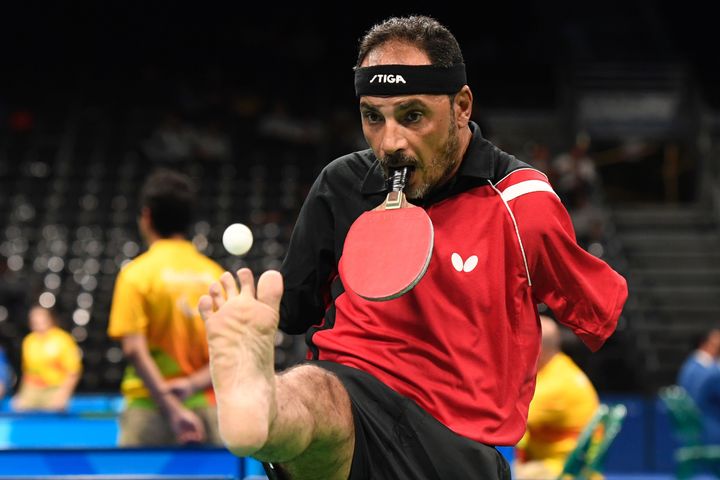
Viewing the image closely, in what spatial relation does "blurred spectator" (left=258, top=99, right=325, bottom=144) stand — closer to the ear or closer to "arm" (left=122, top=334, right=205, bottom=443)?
"arm" (left=122, top=334, right=205, bottom=443)

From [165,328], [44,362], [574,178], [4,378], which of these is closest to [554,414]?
[165,328]

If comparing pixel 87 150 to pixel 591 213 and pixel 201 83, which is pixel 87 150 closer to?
pixel 201 83

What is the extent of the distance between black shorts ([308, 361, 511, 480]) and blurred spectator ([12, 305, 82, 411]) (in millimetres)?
6392

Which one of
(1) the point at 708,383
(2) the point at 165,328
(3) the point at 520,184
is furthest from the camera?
(1) the point at 708,383

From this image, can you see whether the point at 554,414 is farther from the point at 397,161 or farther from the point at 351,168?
the point at 397,161

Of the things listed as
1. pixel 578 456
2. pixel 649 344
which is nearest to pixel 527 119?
pixel 649 344

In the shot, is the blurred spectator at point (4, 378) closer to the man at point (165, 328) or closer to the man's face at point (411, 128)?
the man at point (165, 328)

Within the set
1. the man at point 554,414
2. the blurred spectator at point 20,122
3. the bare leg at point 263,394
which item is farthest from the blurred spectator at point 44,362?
the bare leg at point 263,394

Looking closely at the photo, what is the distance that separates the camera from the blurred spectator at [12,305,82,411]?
8633mm

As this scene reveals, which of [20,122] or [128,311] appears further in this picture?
[20,122]

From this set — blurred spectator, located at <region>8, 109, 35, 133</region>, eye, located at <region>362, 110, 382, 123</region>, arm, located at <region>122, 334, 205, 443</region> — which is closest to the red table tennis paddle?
eye, located at <region>362, 110, 382, 123</region>

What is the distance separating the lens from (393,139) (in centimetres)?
244

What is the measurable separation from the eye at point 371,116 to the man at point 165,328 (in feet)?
6.87

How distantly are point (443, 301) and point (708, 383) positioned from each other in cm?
653
